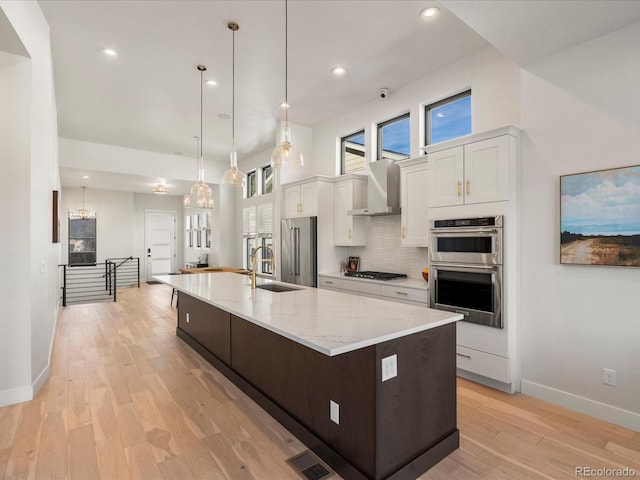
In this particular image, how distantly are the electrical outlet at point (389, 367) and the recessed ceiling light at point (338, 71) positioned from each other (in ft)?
11.0

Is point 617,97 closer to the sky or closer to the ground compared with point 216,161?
closer to the ground

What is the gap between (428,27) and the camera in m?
3.13

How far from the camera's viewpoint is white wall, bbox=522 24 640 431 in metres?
2.41

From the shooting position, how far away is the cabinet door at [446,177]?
3197 millimetres

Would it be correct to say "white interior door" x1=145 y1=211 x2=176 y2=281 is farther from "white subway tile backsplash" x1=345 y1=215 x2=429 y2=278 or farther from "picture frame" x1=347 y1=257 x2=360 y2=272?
"white subway tile backsplash" x1=345 y1=215 x2=429 y2=278

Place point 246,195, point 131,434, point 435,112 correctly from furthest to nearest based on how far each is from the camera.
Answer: point 246,195
point 435,112
point 131,434

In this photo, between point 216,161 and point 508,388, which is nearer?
point 508,388

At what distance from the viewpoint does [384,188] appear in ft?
13.9

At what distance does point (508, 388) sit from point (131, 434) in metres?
3.00

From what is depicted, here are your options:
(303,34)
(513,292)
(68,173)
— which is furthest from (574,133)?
(68,173)

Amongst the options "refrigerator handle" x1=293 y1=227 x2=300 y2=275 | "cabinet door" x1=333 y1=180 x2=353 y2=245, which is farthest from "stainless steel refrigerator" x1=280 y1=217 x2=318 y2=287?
"cabinet door" x1=333 y1=180 x2=353 y2=245

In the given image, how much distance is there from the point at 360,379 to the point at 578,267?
208 centimetres

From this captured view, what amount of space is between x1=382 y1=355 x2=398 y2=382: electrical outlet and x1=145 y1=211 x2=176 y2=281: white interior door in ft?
35.1

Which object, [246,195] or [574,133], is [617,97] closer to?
[574,133]
